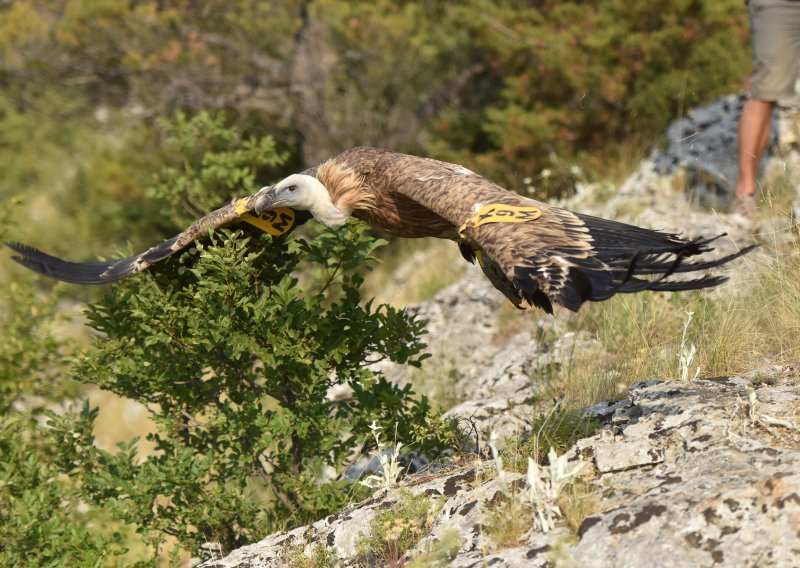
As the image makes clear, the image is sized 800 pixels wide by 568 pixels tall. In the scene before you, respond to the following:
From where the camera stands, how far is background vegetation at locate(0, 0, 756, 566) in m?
4.85

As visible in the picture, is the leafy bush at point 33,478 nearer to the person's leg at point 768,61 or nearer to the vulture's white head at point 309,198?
the vulture's white head at point 309,198

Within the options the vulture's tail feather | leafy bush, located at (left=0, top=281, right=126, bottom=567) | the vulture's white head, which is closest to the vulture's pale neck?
the vulture's white head

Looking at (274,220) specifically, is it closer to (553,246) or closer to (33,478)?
(553,246)

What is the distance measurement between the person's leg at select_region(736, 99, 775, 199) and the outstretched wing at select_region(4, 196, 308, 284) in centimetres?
399

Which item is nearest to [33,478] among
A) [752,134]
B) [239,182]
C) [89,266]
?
[89,266]

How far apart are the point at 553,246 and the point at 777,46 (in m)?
4.36

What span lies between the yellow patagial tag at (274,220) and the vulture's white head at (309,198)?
0.05 m

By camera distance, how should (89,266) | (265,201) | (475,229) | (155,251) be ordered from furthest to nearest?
1. (89,266)
2. (155,251)
3. (265,201)
4. (475,229)

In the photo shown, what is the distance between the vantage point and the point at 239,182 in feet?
23.6

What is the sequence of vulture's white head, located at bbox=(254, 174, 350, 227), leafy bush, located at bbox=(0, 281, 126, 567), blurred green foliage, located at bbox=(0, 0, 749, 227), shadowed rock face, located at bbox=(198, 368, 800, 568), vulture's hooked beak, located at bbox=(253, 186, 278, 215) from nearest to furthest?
shadowed rock face, located at bbox=(198, 368, 800, 568), vulture's hooked beak, located at bbox=(253, 186, 278, 215), vulture's white head, located at bbox=(254, 174, 350, 227), leafy bush, located at bbox=(0, 281, 126, 567), blurred green foliage, located at bbox=(0, 0, 749, 227)

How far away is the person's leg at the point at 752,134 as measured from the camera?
6996mm

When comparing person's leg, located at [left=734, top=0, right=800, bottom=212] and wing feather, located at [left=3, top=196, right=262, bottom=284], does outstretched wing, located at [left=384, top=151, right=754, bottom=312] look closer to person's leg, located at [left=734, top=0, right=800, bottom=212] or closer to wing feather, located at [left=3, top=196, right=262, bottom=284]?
wing feather, located at [left=3, top=196, right=262, bottom=284]

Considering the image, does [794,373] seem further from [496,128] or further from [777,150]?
[496,128]

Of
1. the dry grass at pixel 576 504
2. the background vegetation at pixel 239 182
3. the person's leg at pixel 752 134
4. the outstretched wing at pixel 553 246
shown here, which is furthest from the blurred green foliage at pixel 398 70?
the dry grass at pixel 576 504
